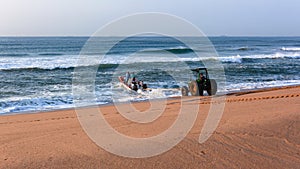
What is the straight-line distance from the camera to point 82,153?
188 inches

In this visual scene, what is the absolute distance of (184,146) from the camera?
506 centimetres

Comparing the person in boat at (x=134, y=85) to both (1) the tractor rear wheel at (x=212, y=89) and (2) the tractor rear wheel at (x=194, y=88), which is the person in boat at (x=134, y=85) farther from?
(1) the tractor rear wheel at (x=212, y=89)

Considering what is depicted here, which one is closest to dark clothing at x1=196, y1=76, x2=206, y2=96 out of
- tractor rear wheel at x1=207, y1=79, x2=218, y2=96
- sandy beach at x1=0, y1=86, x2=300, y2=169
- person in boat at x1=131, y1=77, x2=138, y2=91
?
tractor rear wheel at x1=207, y1=79, x2=218, y2=96

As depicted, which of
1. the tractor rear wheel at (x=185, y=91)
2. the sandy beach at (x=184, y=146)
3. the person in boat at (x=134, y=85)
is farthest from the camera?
the person in boat at (x=134, y=85)

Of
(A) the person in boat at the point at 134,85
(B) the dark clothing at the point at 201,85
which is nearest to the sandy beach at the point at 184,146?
(B) the dark clothing at the point at 201,85

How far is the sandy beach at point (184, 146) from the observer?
4.43m

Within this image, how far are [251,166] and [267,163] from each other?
0.25 m

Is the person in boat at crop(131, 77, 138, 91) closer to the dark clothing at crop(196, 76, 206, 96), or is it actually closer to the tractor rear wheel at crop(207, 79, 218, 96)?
the dark clothing at crop(196, 76, 206, 96)

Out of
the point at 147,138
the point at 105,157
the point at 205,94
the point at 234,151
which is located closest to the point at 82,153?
the point at 105,157

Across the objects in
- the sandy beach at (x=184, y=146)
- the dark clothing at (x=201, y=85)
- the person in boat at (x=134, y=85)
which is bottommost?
the person in boat at (x=134, y=85)

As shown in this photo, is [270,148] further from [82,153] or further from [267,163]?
[82,153]

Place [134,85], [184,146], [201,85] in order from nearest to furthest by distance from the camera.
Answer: [184,146] < [201,85] < [134,85]

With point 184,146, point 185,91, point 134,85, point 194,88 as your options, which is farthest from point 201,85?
point 184,146

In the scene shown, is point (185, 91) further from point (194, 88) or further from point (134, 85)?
point (134, 85)
